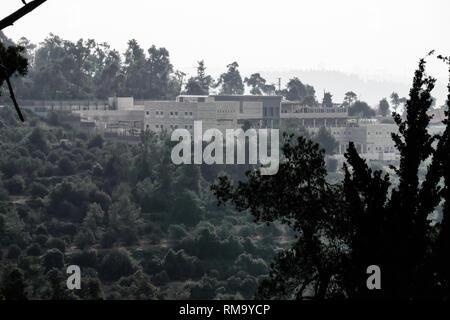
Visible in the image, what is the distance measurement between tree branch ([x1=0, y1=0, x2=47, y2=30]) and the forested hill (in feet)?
218

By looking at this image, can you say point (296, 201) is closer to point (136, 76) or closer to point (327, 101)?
point (327, 101)

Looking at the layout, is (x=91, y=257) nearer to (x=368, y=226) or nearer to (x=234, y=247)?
(x=234, y=247)

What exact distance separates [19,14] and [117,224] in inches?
4233

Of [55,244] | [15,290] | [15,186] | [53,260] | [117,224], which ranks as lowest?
[53,260]

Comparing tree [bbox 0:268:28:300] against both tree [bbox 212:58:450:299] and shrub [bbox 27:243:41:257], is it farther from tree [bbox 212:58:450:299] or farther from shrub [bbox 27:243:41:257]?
tree [bbox 212:58:450:299]

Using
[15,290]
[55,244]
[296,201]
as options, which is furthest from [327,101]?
[296,201]

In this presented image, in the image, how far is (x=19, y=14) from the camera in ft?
34.6

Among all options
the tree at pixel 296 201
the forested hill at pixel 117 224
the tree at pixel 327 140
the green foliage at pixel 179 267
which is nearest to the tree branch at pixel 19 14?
the tree at pixel 296 201

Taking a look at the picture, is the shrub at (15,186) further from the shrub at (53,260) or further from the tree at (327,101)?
the tree at (327,101)

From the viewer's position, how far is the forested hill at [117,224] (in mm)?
98188

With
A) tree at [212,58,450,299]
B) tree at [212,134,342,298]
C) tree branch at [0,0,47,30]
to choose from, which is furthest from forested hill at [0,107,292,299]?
tree branch at [0,0,47,30]

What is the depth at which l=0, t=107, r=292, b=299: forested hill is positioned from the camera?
3866 inches

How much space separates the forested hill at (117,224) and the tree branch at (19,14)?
A: 218ft

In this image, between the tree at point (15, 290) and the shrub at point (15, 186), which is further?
the shrub at point (15, 186)
